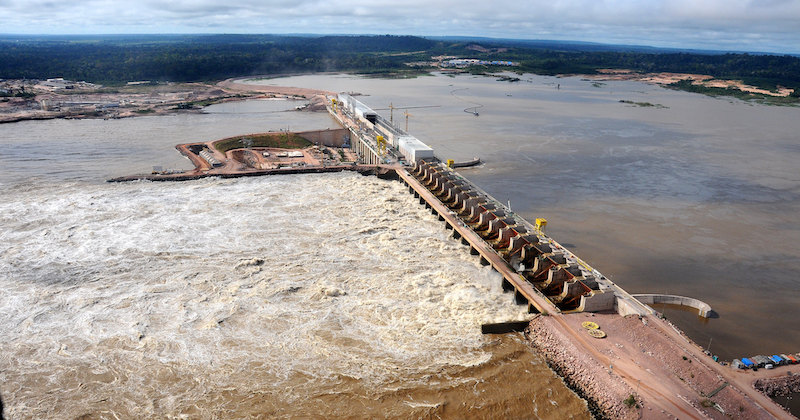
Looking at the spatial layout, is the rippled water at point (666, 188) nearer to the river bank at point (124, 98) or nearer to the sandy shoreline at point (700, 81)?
the sandy shoreline at point (700, 81)

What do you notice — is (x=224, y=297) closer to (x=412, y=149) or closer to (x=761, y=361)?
(x=761, y=361)

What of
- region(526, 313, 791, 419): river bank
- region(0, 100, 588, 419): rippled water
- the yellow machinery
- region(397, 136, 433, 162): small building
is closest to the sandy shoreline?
region(397, 136, 433, 162): small building

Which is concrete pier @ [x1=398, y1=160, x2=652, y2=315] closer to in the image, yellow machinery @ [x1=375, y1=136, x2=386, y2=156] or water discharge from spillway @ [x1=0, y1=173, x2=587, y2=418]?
water discharge from spillway @ [x1=0, y1=173, x2=587, y2=418]

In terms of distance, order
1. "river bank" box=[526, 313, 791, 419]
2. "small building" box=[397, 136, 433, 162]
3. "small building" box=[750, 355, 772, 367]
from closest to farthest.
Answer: "river bank" box=[526, 313, 791, 419], "small building" box=[750, 355, 772, 367], "small building" box=[397, 136, 433, 162]

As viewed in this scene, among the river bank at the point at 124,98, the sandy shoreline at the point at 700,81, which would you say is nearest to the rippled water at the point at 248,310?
the river bank at the point at 124,98

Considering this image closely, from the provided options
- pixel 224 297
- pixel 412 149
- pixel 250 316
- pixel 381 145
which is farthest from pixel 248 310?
pixel 381 145
